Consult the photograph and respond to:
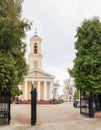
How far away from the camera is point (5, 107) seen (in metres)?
16.3

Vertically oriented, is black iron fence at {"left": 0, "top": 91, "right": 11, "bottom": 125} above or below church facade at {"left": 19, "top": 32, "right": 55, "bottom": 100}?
below

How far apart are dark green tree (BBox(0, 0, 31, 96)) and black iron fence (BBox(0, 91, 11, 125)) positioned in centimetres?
45

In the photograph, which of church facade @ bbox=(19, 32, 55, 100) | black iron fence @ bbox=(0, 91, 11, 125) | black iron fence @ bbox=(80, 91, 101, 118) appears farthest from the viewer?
church facade @ bbox=(19, 32, 55, 100)

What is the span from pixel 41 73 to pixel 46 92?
4690 mm

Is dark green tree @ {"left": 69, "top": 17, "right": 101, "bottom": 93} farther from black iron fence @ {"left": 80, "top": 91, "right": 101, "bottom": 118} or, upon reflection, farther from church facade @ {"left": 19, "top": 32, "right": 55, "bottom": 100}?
church facade @ {"left": 19, "top": 32, "right": 55, "bottom": 100}

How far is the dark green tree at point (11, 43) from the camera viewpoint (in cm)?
1539

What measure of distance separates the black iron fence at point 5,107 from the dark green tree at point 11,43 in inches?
17.9

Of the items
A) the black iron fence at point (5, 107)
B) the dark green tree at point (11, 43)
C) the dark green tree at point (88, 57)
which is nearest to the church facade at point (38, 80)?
the dark green tree at point (88, 57)

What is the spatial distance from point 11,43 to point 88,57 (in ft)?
19.9

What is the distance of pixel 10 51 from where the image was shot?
16500 mm

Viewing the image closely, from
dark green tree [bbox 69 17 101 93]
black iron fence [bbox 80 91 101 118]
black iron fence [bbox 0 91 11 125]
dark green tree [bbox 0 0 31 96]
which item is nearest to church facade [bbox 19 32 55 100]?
black iron fence [bbox 80 91 101 118]

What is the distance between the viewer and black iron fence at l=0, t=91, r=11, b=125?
1585 cm

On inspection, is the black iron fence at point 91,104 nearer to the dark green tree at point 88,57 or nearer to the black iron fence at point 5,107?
the dark green tree at point 88,57

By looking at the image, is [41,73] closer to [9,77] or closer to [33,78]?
[33,78]
